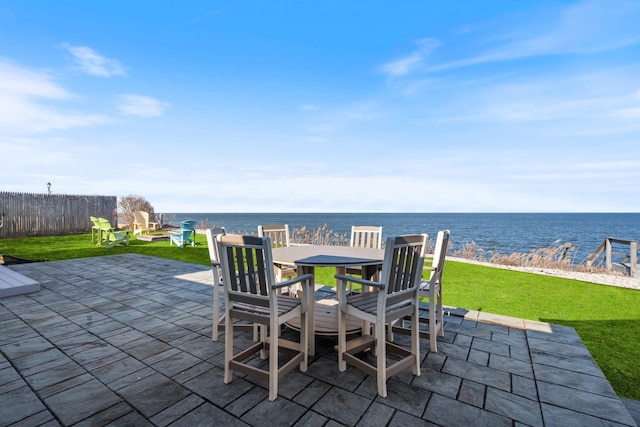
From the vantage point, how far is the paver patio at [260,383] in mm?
1703

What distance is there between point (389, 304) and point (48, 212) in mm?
16082

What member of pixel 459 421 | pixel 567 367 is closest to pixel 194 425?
pixel 459 421

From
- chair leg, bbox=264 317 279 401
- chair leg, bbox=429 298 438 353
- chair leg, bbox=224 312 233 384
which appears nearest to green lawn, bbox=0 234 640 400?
chair leg, bbox=429 298 438 353

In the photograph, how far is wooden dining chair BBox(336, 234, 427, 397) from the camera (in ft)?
6.38

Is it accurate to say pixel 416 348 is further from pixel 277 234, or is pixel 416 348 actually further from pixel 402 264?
pixel 277 234

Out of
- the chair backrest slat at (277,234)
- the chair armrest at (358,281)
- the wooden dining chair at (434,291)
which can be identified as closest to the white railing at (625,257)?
the wooden dining chair at (434,291)

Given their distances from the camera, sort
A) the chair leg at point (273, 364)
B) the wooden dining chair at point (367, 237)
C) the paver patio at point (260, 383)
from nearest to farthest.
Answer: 1. the paver patio at point (260, 383)
2. the chair leg at point (273, 364)
3. the wooden dining chair at point (367, 237)

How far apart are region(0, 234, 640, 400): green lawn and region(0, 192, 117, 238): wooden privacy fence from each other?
6.89m

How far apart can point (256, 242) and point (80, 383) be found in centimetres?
165

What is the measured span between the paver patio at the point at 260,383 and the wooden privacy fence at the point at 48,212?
11774mm

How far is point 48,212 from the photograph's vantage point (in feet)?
40.7

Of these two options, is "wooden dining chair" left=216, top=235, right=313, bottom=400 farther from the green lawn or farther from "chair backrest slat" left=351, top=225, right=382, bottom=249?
the green lawn

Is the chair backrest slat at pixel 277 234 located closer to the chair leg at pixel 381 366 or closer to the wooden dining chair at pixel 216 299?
the wooden dining chair at pixel 216 299

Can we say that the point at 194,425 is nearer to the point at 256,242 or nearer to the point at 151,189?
the point at 256,242
